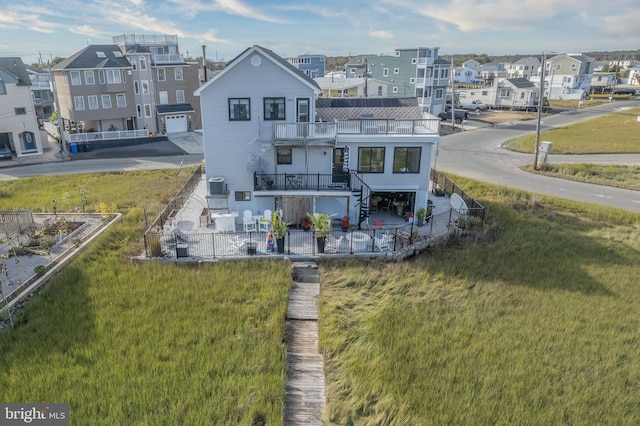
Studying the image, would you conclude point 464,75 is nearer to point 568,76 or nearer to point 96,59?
point 568,76

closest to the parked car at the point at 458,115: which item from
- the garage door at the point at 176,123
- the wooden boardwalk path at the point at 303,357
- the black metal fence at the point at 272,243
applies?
the garage door at the point at 176,123

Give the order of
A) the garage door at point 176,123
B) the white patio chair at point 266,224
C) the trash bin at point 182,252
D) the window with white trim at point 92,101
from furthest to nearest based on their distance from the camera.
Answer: the garage door at point 176,123, the window with white trim at point 92,101, the white patio chair at point 266,224, the trash bin at point 182,252

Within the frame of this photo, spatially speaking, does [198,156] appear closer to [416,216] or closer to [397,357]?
[416,216]

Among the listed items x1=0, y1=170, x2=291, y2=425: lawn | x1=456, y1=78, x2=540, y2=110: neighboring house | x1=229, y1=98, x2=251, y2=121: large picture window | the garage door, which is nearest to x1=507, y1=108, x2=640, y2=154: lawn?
x1=456, y1=78, x2=540, y2=110: neighboring house

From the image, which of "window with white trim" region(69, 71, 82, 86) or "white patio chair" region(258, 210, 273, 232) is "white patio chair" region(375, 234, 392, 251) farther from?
"window with white trim" region(69, 71, 82, 86)

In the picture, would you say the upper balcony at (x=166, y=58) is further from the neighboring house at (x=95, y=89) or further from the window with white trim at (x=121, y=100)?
the window with white trim at (x=121, y=100)
